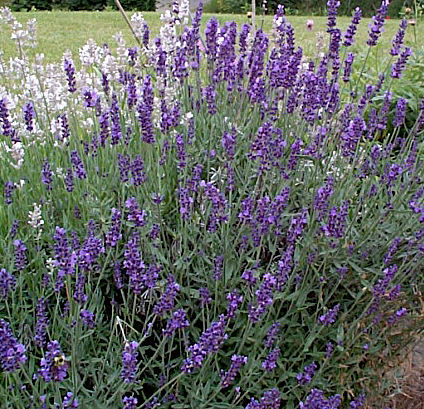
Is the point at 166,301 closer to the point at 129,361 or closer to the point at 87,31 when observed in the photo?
the point at 129,361

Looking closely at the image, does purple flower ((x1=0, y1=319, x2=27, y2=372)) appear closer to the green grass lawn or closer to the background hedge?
the green grass lawn

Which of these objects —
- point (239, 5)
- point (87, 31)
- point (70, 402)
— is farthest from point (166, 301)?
point (239, 5)

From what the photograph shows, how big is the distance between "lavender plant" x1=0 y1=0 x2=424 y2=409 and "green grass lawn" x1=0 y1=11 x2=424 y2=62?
4644 mm

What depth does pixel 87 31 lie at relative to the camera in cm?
1004

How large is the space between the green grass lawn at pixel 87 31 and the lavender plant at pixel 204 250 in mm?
4644

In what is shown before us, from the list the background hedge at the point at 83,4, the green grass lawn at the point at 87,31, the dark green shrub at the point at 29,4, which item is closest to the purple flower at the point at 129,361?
the green grass lawn at the point at 87,31

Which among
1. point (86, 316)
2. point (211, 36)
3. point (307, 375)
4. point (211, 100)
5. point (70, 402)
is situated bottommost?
point (307, 375)

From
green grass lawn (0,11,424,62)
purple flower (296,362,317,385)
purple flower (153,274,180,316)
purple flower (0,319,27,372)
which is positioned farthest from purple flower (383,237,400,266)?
green grass lawn (0,11,424,62)

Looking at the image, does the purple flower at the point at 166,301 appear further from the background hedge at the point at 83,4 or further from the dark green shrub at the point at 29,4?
the background hedge at the point at 83,4

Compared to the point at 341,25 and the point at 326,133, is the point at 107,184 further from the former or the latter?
the point at 341,25

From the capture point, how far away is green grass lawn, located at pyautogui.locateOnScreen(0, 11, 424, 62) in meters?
8.48

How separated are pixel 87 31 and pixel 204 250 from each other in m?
8.60

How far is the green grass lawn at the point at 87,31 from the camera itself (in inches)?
334

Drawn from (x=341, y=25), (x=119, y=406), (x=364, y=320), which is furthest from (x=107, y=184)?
(x=341, y=25)
